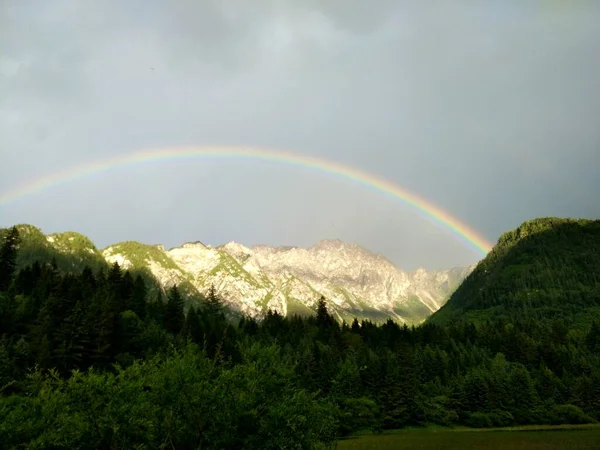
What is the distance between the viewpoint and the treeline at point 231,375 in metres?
20.8

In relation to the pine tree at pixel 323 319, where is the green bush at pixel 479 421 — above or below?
below

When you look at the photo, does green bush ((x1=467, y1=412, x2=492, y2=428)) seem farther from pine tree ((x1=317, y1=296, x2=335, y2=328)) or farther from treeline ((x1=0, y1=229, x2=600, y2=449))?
pine tree ((x1=317, y1=296, x2=335, y2=328))

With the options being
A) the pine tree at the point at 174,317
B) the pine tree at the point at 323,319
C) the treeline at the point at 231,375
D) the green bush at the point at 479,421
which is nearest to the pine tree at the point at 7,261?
the treeline at the point at 231,375

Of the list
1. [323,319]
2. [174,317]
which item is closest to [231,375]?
[174,317]

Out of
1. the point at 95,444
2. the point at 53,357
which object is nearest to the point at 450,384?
the point at 53,357

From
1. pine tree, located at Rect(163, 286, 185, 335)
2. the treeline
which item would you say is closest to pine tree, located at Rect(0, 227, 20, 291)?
the treeline

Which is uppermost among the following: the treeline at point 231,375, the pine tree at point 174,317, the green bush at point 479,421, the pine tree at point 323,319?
the pine tree at point 323,319

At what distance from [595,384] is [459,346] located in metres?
47.4

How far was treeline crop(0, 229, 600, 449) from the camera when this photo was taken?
20781 mm

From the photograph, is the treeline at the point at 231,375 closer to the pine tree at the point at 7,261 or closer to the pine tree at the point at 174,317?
the pine tree at the point at 7,261

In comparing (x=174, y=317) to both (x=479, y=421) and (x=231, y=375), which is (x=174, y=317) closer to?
(x=479, y=421)

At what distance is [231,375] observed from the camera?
73.2 ft

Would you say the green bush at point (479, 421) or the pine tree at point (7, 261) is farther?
the pine tree at point (7, 261)

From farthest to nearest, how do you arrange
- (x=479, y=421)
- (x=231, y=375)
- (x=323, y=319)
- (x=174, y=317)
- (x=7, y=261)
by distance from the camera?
1. (x=323, y=319)
2. (x=174, y=317)
3. (x=7, y=261)
4. (x=479, y=421)
5. (x=231, y=375)
